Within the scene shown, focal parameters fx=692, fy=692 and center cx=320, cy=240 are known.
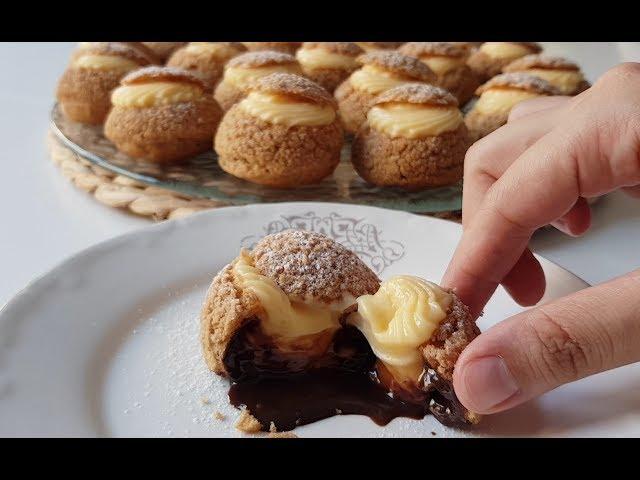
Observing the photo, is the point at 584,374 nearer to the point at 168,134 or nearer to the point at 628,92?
the point at 628,92

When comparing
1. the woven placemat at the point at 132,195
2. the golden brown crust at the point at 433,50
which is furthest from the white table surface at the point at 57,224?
the golden brown crust at the point at 433,50

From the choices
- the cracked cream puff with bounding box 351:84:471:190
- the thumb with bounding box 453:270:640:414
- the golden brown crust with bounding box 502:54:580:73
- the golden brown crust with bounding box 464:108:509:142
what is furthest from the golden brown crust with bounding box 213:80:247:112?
the thumb with bounding box 453:270:640:414

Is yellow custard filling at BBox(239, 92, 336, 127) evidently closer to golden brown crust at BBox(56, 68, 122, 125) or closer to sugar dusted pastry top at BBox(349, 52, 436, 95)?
sugar dusted pastry top at BBox(349, 52, 436, 95)

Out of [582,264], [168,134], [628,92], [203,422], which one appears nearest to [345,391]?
[203,422]

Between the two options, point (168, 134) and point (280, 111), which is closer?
point (280, 111)

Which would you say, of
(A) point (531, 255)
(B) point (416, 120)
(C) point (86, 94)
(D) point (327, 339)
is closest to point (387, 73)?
(B) point (416, 120)
